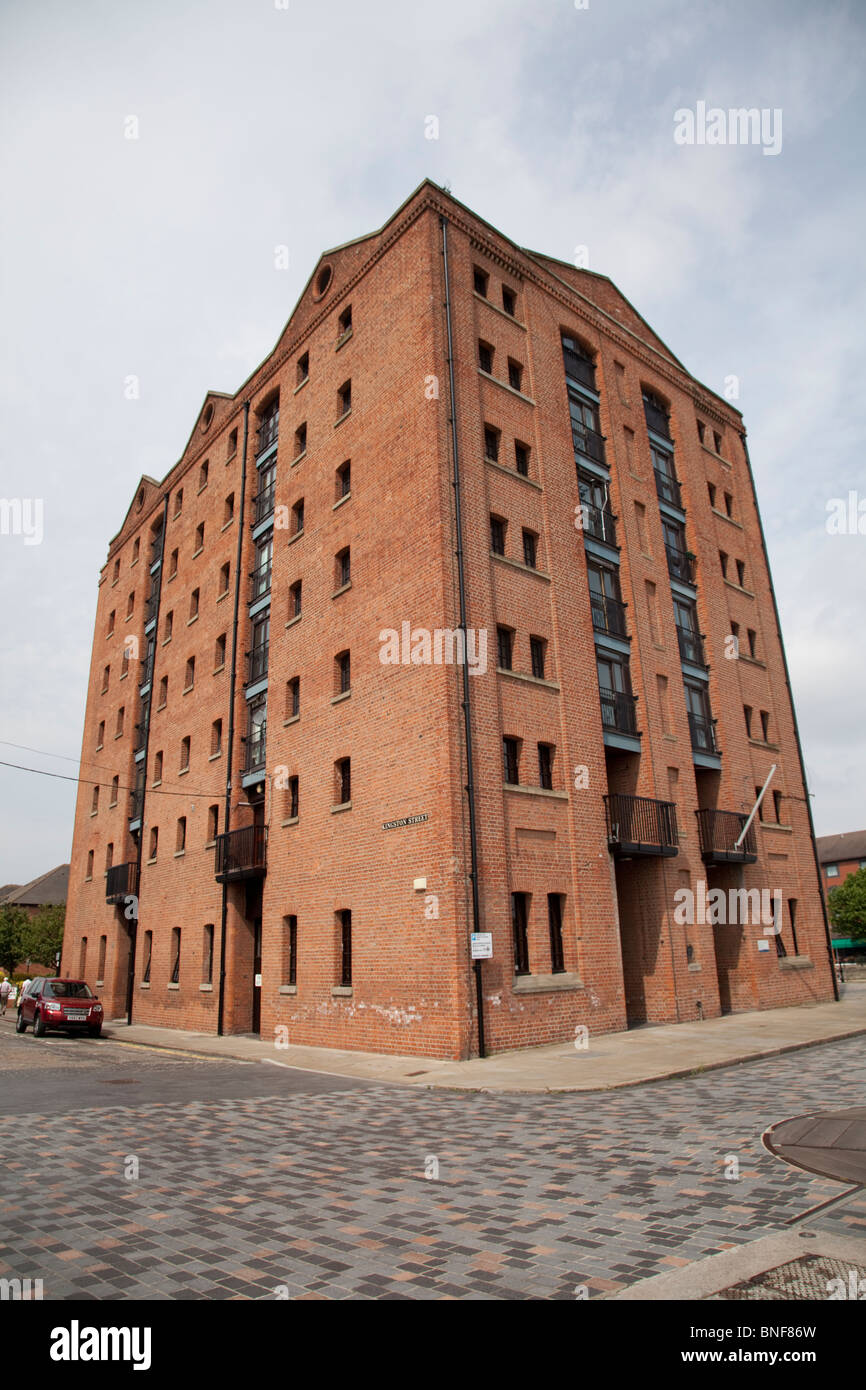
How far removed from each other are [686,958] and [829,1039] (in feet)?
17.8

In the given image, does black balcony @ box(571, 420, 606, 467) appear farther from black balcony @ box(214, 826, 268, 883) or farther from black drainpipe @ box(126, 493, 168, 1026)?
black drainpipe @ box(126, 493, 168, 1026)

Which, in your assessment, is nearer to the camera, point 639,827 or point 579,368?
point 639,827

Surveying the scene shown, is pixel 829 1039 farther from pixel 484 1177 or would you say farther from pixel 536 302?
pixel 536 302

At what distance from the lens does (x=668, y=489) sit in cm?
2862

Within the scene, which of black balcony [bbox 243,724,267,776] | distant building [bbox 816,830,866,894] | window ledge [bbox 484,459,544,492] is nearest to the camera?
window ledge [bbox 484,459,544,492]

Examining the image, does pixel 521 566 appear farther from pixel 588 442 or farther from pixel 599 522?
pixel 588 442

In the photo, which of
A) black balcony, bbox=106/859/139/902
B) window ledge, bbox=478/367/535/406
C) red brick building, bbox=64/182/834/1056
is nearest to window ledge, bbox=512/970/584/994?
red brick building, bbox=64/182/834/1056

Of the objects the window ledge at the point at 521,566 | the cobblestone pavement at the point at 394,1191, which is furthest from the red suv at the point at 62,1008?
the window ledge at the point at 521,566

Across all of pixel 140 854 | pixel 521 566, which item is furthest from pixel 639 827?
pixel 140 854

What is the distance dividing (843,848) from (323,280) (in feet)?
265

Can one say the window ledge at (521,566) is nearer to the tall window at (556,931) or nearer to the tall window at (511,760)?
the tall window at (511,760)

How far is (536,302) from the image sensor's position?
24.6 metres

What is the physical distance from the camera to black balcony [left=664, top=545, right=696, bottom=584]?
2706 centimetres

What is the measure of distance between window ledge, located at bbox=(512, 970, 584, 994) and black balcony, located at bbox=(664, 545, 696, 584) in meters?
14.4
